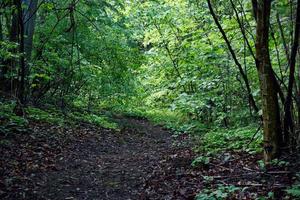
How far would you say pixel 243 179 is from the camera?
4535 millimetres

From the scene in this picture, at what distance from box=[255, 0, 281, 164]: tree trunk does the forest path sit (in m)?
1.55

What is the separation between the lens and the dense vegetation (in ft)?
16.3

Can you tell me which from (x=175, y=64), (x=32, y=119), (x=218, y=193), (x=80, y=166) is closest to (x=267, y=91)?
(x=218, y=193)

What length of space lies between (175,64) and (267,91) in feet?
30.4

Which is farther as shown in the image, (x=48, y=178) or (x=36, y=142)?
(x=36, y=142)

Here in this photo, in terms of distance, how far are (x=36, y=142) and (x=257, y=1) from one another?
5116mm

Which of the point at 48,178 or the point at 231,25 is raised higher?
the point at 231,25

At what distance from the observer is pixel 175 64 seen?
13859 mm

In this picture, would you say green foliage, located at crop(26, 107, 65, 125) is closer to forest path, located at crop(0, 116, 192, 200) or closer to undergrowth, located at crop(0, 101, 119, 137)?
undergrowth, located at crop(0, 101, 119, 137)

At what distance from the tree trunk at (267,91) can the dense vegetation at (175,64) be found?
14 mm

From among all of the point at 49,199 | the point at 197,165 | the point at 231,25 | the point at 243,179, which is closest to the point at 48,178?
the point at 49,199

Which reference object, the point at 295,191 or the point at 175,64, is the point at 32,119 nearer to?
the point at 175,64

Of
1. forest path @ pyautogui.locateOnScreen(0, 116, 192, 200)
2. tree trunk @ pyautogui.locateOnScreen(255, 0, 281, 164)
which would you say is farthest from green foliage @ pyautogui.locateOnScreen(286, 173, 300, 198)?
forest path @ pyautogui.locateOnScreen(0, 116, 192, 200)

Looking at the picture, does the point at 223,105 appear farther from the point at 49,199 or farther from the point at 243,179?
the point at 49,199
